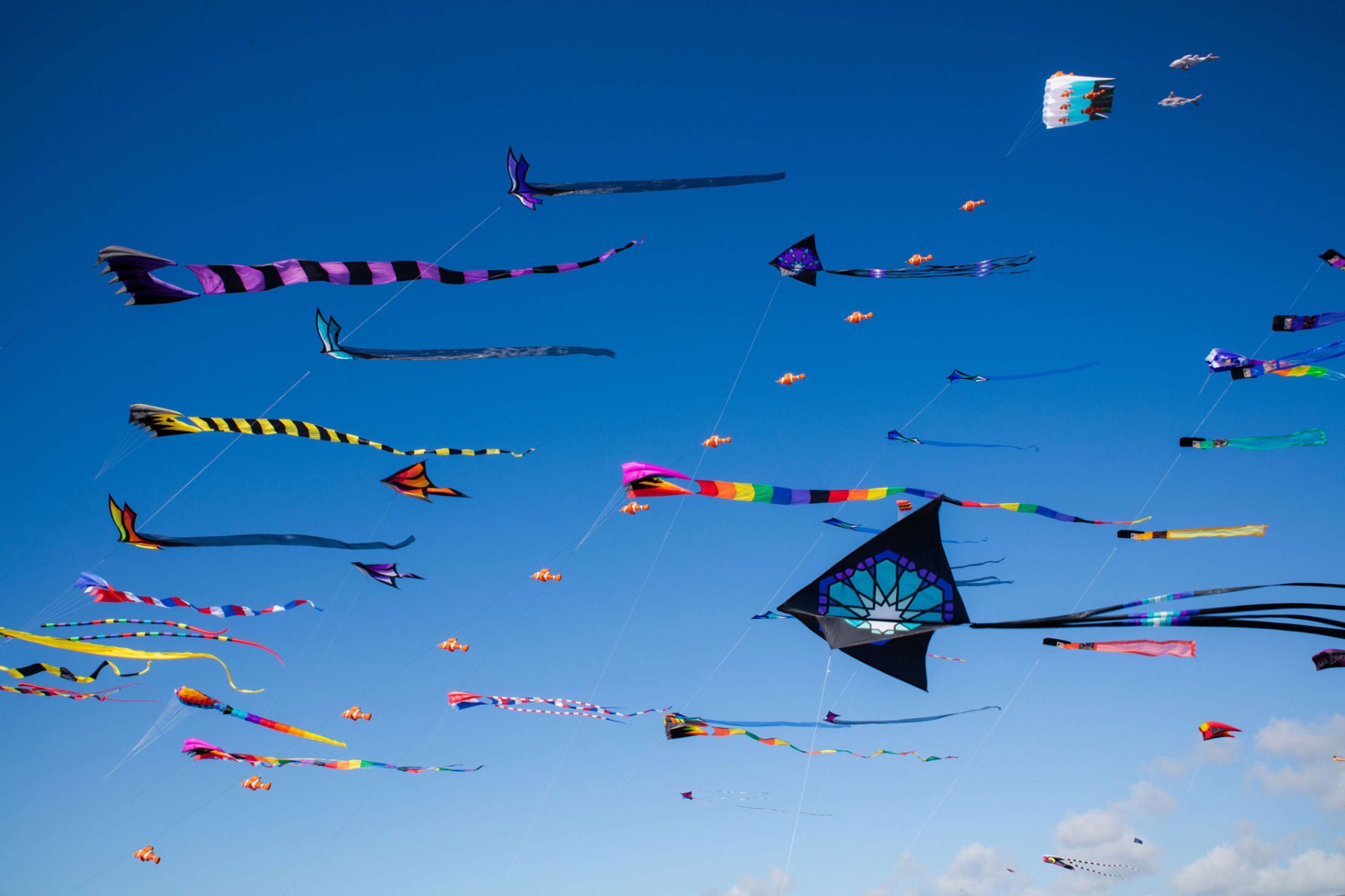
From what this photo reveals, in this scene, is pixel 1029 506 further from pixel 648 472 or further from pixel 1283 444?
pixel 648 472

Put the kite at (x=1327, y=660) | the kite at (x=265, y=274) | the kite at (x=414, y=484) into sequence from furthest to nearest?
the kite at (x=414, y=484)
the kite at (x=1327, y=660)
the kite at (x=265, y=274)

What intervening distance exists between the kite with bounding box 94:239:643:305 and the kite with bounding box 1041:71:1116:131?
11.3m

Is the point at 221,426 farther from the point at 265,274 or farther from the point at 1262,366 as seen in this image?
the point at 1262,366

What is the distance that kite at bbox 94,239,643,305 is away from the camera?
970 cm

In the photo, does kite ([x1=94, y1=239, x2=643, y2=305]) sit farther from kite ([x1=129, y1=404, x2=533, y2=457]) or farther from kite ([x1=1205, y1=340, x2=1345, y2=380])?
kite ([x1=1205, y1=340, x2=1345, y2=380])

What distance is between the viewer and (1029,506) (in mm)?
14625

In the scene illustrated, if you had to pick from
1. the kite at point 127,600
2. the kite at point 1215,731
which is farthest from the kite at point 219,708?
Answer: the kite at point 1215,731

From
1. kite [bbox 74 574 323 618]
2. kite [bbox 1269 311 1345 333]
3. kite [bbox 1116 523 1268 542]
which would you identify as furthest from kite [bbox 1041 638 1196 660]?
kite [bbox 74 574 323 618]

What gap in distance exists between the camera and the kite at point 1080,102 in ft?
59.3

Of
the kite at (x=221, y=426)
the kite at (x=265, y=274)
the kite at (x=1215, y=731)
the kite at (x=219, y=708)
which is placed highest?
the kite at (x=265, y=274)

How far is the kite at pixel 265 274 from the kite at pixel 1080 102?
37.1ft

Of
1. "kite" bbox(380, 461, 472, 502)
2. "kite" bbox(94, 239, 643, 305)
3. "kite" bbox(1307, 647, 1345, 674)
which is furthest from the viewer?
"kite" bbox(380, 461, 472, 502)

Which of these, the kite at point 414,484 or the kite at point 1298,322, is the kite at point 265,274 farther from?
the kite at point 1298,322

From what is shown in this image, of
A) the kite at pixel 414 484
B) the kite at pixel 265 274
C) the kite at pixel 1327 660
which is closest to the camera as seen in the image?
the kite at pixel 265 274
